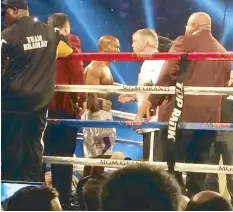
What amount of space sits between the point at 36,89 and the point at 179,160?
84cm

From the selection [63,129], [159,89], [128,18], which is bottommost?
[63,129]

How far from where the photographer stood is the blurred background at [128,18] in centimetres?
425

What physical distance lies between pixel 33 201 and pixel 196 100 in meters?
1.36

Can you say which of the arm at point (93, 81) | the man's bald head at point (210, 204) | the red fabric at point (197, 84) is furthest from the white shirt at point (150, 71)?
the man's bald head at point (210, 204)

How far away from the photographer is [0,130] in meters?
2.58

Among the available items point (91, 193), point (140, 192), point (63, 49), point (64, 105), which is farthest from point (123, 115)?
point (140, 192)

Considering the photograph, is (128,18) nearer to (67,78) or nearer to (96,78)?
(96,78)

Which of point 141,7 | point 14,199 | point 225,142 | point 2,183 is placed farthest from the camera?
point 141,7

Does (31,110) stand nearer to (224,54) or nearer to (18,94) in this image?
(18,94)

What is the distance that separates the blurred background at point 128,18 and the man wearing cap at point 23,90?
1512 mm

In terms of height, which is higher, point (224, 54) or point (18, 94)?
point (224, 54)

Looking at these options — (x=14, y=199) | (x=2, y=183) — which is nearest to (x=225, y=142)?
(x=2, y=183)

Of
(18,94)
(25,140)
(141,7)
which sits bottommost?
(25,140)

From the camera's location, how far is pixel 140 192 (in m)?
1.51
